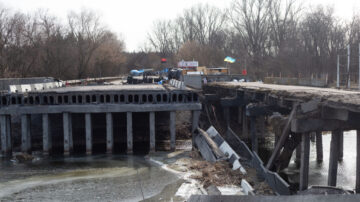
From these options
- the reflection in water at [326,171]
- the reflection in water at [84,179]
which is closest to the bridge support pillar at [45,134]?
the reflection in water at [84,179]

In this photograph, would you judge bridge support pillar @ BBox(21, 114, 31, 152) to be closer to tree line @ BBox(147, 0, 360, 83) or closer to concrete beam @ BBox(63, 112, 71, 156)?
concrete beam @ BBox(63, 112, 71, 156)

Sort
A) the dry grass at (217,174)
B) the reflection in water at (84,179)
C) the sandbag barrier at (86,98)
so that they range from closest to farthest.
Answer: the reflection in water at (84,179) → the dry grass at (217,174) → the sandbag barrier at (86,98)

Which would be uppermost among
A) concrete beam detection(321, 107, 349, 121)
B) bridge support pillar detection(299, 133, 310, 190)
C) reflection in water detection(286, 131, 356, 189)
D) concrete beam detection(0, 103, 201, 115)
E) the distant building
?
the distant building

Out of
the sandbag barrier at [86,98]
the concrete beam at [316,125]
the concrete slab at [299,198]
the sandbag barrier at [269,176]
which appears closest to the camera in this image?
the concrete slab at [299,198]

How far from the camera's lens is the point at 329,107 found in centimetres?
1174

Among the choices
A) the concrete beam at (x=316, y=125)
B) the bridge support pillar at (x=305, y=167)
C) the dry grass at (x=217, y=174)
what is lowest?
the dry grass at (x=217, y=174)

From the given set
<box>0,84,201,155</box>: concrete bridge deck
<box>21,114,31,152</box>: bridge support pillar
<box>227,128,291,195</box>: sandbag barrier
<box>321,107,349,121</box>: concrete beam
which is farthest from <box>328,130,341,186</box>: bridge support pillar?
<box>21,114,31,152</box>: bridge support pillar

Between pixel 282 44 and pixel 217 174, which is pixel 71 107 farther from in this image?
pixel 282 44

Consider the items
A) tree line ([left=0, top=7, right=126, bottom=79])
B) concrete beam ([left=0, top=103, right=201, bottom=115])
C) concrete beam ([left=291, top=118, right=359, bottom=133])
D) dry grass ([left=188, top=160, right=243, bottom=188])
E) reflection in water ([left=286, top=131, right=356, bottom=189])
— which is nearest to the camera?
concrete beam ([left=291, top=118, right=359, bottom=133])

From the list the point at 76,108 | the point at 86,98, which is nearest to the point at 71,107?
the point at 76,108

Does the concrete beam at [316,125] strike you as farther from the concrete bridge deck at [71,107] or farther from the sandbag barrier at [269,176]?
the concrete bridge deck at [71,107]

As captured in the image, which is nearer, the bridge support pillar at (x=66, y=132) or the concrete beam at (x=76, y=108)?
the concrete beam at (x=76, y=108)

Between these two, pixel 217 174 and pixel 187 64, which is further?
pixel 187 64

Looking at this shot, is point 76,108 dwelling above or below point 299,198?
below
